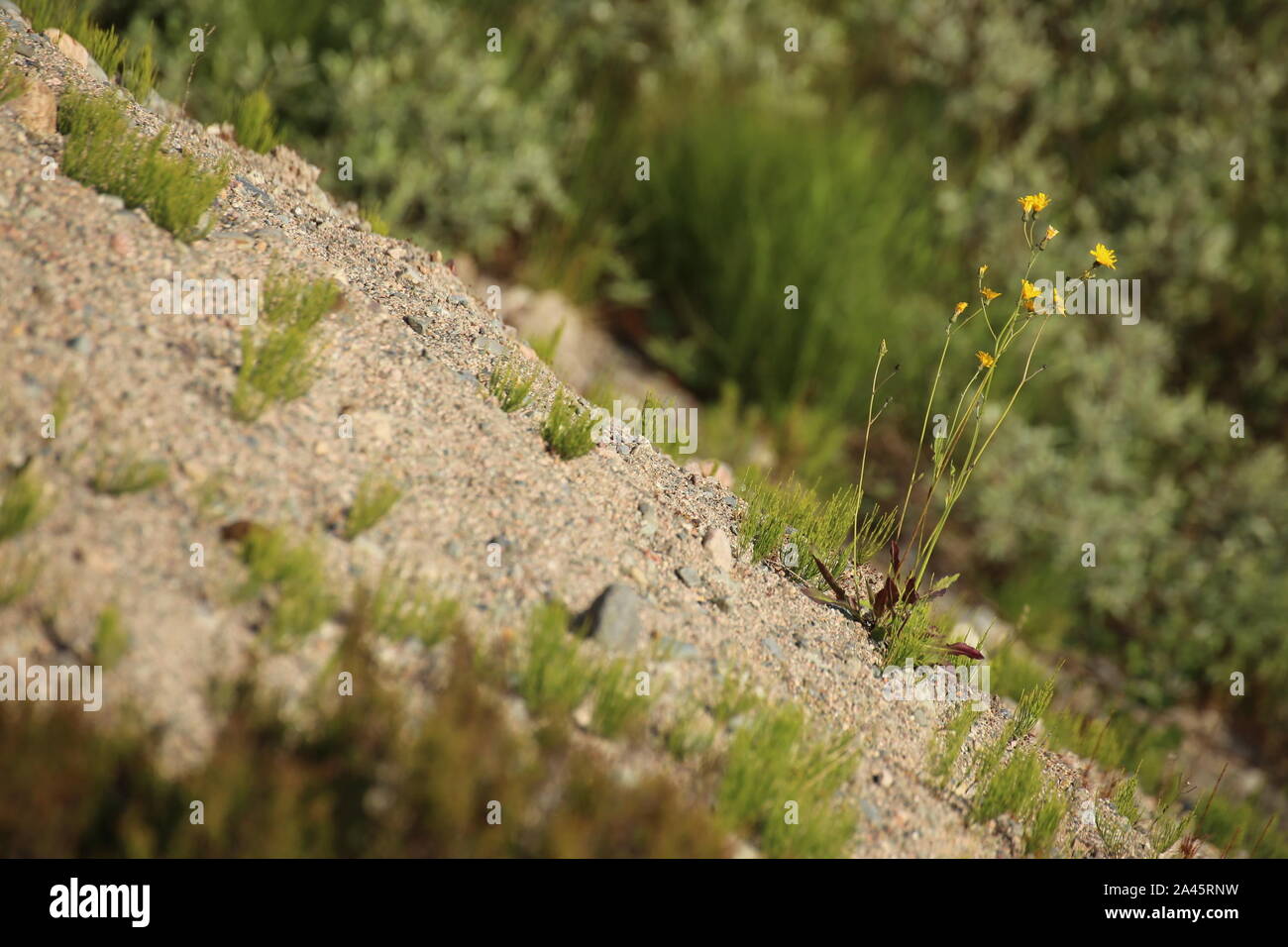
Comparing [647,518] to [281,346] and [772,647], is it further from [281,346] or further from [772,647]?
[281,346]

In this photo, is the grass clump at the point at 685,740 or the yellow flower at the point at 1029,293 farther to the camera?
the yellow flower at the point at 1029,293

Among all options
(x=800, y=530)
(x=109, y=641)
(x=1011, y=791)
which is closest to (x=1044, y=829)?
(x=1011, y=791)

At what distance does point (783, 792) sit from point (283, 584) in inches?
55.0

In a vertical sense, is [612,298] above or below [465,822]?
above

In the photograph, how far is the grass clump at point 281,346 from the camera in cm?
288

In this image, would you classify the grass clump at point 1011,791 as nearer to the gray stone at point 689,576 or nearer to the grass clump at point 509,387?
the gray stone at point 689,576

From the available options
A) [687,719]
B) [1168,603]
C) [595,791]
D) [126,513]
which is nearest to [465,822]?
[595,791]

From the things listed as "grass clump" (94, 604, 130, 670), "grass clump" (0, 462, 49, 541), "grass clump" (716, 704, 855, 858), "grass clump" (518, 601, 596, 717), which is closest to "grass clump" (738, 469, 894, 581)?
"grass clump" (716, 704, 855, 858)

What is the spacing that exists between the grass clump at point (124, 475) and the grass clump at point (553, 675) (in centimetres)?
107

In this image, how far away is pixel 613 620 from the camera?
2887 mm

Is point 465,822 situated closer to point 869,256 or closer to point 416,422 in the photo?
point 416,422

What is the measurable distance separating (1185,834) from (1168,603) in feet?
11.0

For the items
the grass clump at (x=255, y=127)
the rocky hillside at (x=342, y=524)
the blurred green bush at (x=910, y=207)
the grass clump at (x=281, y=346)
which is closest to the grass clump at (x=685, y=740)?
the rocky hillside at (x=342, y=524)

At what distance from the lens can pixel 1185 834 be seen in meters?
3.84
